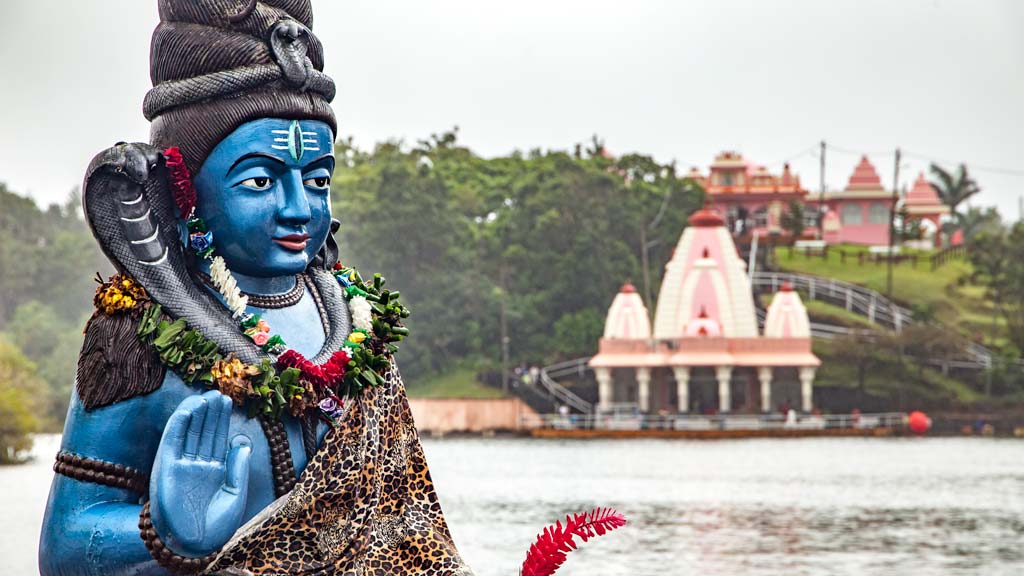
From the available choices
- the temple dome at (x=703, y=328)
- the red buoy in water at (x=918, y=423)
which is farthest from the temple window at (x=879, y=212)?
the temple dome at (x=703, y=328)

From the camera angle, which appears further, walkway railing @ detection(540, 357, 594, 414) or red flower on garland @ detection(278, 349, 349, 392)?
walkway railing @ detection(540, 357, 594, 414)

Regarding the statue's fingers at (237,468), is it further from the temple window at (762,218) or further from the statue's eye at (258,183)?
the temple window at (762,218)

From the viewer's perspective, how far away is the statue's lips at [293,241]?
4594 millimetres

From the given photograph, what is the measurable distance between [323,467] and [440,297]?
2174 inches

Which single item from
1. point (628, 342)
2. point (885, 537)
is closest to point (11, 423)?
point (885, 537)

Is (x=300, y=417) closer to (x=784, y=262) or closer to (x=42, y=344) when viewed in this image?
(x=42, y=344)

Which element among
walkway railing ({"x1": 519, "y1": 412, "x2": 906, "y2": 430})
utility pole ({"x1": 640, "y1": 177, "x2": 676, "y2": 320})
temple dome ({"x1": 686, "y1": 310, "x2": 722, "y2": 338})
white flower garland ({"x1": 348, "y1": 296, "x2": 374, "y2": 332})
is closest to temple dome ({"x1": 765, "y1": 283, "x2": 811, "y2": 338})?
temple dome ({"x1": 686, "y1": 310, "x2": 722, "y2": 338})

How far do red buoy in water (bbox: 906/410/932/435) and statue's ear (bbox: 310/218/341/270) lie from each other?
5187 centimetres

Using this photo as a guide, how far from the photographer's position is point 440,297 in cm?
5966

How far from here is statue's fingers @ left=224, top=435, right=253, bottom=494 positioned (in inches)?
170

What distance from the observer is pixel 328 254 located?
4984 mm

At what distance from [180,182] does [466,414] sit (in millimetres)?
52222

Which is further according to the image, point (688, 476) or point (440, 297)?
point (440, 297)

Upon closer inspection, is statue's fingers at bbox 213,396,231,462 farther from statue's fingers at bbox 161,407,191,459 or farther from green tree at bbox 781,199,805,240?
green tree at bbox 781,199,805,240
